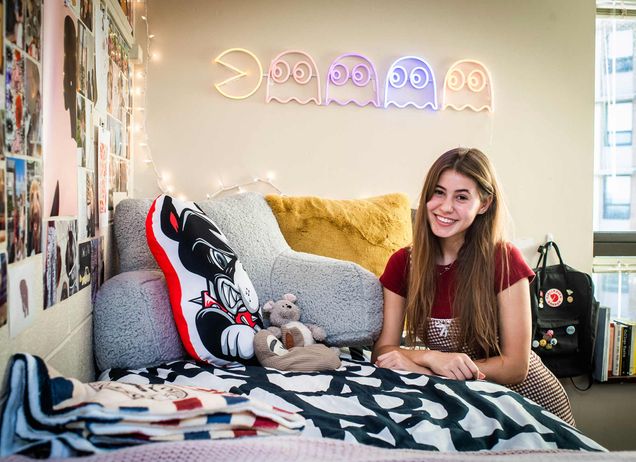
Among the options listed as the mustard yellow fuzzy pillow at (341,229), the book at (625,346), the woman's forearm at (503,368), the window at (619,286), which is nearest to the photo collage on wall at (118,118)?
the mustard yellow fuzzy pillow at (341,229)

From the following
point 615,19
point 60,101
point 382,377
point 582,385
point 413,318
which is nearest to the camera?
point 60,101

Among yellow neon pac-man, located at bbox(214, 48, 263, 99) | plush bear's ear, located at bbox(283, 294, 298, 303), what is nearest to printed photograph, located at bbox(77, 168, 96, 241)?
plush bear's ear, located at bbox(283, 294, 298, 303)

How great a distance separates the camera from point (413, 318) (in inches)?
60.4

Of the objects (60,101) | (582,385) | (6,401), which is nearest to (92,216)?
(60,101)

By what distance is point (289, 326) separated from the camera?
1.46 metres

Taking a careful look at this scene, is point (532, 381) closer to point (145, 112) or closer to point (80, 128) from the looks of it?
point (80, 128)

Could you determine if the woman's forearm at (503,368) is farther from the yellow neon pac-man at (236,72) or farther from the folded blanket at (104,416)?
the yellow neon pac-man at (236,72)

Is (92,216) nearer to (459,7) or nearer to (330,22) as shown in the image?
(330,22)

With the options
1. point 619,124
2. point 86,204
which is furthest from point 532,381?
point 619,124

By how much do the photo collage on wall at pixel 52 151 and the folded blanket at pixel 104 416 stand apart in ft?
0.50

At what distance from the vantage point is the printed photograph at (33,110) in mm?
896

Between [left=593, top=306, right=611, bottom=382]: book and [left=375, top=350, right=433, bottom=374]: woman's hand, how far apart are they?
140 cm

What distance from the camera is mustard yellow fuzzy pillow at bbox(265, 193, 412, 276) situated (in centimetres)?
203

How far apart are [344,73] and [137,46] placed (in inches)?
34.2
